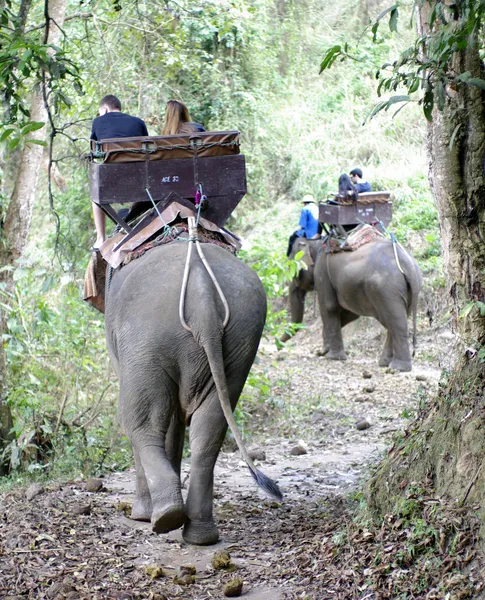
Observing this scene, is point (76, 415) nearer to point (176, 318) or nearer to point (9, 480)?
point (9, 480)

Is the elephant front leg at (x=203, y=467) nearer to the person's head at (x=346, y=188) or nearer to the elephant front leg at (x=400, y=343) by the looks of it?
the elephant front leg at (x=400, y=343)

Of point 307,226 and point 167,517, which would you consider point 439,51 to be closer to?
point 167,517

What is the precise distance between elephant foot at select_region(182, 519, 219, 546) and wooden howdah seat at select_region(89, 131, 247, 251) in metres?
1.75

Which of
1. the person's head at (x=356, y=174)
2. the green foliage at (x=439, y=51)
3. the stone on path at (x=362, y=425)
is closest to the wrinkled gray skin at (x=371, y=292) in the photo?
the person's head at (x=356, y=174)

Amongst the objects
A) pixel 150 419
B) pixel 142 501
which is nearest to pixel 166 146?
pixel 150 419

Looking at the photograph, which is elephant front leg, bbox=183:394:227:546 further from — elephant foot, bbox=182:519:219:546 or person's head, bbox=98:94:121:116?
person's head, bbox=98:94:121:116

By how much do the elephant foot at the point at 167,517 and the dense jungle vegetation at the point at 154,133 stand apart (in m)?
2.11

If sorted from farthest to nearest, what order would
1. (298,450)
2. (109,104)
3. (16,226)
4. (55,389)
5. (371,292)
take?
(371,292)
(55,389)
(298,450)
(16,226)
(109,104)

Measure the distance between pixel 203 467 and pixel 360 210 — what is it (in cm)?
867

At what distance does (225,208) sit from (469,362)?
74.5 inches

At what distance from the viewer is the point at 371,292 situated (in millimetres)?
12633

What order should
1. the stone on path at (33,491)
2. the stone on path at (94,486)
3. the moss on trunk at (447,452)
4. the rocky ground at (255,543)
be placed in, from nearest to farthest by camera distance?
the rocky ground at (255,543) < the moss on trunk at (447,452) < the stone on path at (33,491) < the stone on path at (94,486)

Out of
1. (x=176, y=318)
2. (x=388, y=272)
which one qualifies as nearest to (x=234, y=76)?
(x=388, y=272)

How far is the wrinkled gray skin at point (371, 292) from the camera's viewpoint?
40.4 feet
